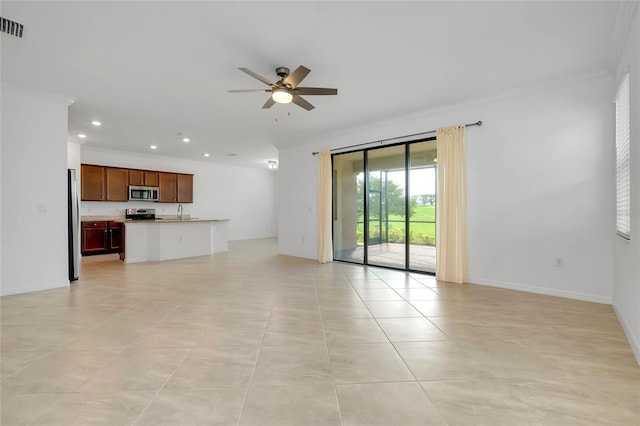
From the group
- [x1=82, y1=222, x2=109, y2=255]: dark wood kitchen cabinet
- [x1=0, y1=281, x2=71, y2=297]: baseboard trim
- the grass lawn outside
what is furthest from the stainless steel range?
the grass lawn outside

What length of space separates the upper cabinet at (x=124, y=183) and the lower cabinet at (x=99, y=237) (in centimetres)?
72

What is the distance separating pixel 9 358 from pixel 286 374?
2.19m

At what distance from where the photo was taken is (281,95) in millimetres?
3342

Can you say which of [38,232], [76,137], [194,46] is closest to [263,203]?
[76,137]

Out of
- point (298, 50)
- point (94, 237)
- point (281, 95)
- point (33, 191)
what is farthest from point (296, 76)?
point (94, 237)

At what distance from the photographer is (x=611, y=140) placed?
3482mm

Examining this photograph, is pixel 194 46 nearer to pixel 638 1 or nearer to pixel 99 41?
pixel 99 41

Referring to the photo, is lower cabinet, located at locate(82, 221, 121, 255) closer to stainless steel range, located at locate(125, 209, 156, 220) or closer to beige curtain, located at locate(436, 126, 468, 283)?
stainless steel range, located at locate(125, 209, 156, 220)

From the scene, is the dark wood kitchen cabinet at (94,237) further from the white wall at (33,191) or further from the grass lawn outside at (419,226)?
the grass lawn outside at (419,226)

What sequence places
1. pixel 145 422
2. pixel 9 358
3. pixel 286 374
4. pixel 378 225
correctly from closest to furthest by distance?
pixel 145 422 → pixel 286 374 → pixel 9 358 → pixel 378 225

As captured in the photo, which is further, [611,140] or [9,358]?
[611,140]

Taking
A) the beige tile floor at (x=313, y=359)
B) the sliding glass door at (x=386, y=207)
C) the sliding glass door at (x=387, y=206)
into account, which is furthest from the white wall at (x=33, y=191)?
the sliding glass door at (x=386, y=207)

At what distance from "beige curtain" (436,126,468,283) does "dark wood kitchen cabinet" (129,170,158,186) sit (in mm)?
7975

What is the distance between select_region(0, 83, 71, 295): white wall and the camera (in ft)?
12.7
